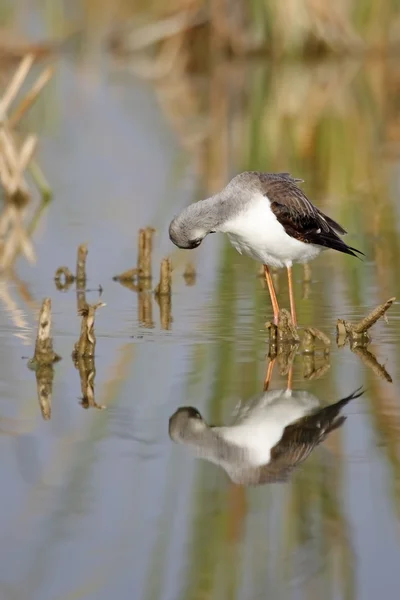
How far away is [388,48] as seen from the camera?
1173 inches

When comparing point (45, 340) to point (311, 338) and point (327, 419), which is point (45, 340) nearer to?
point (311, 338)

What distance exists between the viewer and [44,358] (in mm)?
7434

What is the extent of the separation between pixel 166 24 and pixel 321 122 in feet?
25.8

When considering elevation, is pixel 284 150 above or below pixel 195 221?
above

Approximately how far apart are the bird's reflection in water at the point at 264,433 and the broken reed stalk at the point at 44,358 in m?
0.81

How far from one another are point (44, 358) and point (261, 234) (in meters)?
1.46

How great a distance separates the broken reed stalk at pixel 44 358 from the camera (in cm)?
708

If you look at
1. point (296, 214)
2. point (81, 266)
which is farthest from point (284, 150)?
point (296, 214)

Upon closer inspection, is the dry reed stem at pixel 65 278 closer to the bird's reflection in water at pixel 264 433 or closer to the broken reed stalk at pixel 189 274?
the broken reed stalk at pixel 189 274

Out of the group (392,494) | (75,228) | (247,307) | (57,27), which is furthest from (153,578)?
(57,27)

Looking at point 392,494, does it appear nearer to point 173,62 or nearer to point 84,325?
point 84,325

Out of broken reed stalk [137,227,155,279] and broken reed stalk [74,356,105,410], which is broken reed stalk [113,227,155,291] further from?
broken reed stalk [74,356,105,410]

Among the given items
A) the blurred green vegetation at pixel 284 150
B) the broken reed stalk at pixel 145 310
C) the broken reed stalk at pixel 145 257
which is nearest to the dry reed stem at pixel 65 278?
the broken reed stalk at pixel 145 257

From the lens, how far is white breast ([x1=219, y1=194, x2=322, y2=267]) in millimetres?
7754
